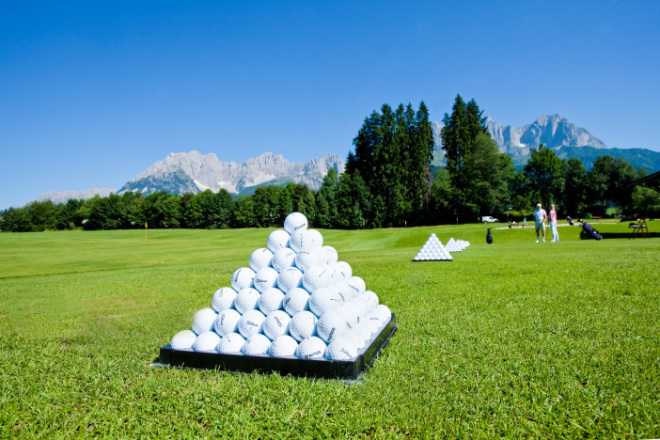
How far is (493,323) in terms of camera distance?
17.4 feet

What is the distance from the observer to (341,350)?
380 cm

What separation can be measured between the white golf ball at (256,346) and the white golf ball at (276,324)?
9cm

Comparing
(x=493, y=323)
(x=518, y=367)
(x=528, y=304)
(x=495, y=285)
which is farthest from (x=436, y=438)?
(x=495, y=285)

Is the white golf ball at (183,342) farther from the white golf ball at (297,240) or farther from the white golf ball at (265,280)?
the white golf ball at (297,240)

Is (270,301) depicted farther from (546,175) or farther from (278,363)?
(546,175)

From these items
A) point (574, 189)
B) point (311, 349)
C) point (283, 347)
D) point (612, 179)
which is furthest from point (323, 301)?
point (612, 179)

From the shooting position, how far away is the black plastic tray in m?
3.73

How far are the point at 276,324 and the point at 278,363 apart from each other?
1.44 ft

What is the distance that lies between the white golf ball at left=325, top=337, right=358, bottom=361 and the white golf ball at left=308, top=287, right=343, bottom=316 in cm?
39

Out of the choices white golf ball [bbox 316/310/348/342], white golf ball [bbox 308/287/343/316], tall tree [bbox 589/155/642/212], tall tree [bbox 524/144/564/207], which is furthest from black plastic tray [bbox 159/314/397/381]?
tall tree [bbox 589/155/642/212]

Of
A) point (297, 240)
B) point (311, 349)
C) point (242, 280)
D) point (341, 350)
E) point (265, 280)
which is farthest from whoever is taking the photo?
point (297, 240)

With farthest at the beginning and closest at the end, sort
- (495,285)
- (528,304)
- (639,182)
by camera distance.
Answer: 1. (639,182)
2. (495,285)
3. (528,304)

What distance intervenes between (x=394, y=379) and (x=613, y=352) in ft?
7.71

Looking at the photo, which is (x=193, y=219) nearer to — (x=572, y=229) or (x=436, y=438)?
(x=572, y=229)
